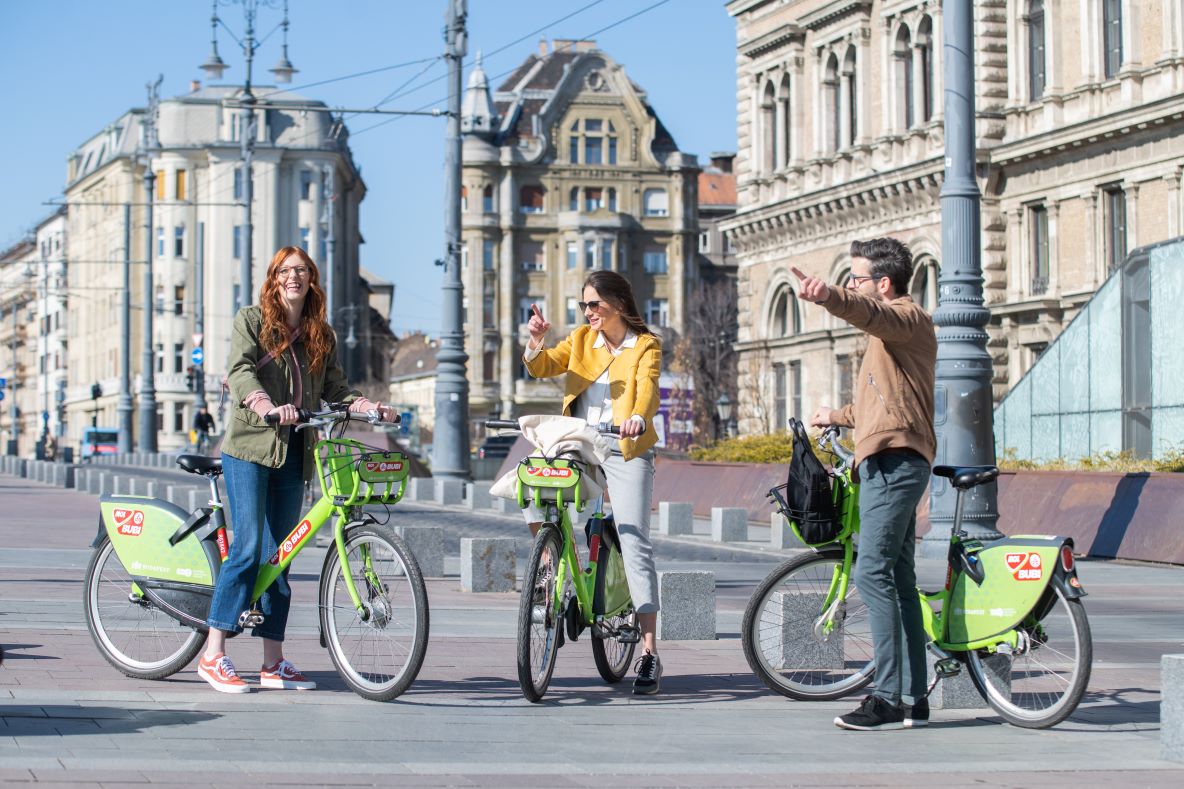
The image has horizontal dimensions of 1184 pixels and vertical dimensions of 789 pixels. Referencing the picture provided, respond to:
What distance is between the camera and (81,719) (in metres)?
7.03

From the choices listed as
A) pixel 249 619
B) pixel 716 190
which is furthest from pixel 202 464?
pixel 716 190

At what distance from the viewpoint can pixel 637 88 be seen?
110562 millimetres

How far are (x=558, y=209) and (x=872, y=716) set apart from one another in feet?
331

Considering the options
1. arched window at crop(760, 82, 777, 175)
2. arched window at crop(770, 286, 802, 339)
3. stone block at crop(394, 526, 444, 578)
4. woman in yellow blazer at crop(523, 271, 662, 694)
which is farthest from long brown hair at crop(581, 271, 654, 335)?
arched window at crop(760, 82, 777, 175)

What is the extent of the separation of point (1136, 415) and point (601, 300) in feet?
61.7

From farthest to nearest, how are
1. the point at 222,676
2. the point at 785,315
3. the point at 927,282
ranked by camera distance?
the point at 785,315, the point at 927,282, the point at 222,676

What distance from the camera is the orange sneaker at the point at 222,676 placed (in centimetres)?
798

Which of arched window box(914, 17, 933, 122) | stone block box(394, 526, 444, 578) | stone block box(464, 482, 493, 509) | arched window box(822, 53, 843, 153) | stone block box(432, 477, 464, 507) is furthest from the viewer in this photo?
arched window box(822, 53, 843, 153)

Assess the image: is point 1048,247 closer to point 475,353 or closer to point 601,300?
point 601,300

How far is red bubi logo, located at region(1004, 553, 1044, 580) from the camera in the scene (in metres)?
7.38

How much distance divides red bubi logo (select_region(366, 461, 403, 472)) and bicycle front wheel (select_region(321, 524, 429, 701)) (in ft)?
0.79

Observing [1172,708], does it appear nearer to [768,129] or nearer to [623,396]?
[623,396]

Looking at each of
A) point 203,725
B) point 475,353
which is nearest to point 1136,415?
point 203,725

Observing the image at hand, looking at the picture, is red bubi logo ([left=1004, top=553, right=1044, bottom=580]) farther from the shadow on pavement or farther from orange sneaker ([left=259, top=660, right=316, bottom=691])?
the shadow on pavement
